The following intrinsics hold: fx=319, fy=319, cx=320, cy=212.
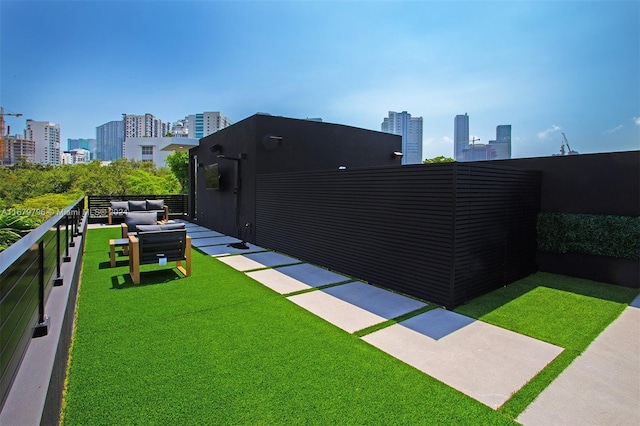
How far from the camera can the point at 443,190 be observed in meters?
4.03

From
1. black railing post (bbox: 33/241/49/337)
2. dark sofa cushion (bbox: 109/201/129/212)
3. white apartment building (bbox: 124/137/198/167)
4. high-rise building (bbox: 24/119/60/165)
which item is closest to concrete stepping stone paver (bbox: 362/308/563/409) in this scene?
black railing post (bbox: 33/241/49/337)

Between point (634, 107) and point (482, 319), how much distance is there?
6.07 metres

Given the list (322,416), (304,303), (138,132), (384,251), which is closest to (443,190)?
(384,251)

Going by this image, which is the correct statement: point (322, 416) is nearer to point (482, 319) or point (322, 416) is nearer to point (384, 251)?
point (482, 319)

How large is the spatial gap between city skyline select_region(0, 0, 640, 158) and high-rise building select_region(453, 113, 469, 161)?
9615mm

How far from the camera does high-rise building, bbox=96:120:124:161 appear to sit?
85.3m

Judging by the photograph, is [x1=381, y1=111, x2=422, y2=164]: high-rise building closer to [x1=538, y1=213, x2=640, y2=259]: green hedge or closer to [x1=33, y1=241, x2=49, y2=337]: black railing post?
[x1=538, y1=213, x2=640, y2=259]: green hedge

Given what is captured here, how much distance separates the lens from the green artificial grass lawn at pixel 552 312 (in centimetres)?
264

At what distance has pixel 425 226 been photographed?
4.24m

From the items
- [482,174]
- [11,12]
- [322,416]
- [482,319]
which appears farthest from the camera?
[11,12]

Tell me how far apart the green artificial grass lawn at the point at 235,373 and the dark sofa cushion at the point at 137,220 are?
4.09 meters

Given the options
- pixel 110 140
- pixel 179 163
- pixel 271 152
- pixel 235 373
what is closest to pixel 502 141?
pixel 271 152

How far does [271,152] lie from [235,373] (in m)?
6.71

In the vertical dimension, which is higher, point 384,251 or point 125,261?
point 384,251
